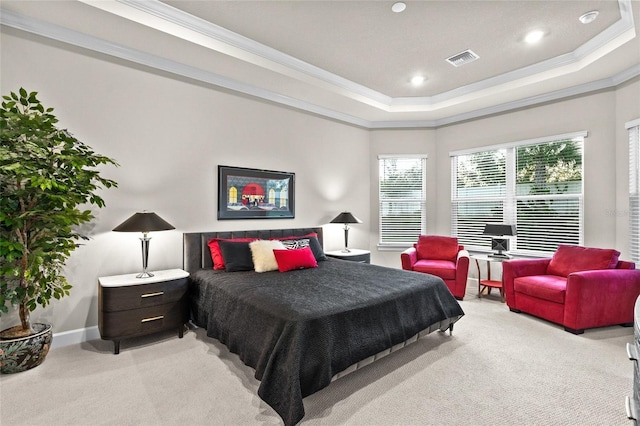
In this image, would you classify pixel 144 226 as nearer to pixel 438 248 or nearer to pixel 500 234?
pixel 438 248

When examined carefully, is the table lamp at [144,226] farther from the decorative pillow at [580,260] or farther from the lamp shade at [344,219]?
the decorative pillow at [580,260]

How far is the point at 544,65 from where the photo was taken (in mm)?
4070

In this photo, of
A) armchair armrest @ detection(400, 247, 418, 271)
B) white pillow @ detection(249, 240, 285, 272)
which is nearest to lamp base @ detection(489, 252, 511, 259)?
armchair armrest @ detection(400, 247, 418, 271)

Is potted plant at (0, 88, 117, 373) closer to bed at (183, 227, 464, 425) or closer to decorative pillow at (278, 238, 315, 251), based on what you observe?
bed at (183, 227, 464, 425)

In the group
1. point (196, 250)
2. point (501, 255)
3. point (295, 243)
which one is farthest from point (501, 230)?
point (196, 250)

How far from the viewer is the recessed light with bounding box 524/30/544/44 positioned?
3.36 metres

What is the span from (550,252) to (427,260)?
67.5 inches

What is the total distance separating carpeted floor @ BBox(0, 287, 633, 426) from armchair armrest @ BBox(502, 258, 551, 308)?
851 millimetres

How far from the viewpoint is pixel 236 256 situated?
3.60m

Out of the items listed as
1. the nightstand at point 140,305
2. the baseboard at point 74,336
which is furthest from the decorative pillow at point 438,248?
the baseboard at point 74,336

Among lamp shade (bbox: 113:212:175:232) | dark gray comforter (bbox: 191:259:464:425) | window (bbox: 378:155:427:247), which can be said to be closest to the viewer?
dark gray comforter (bbox: 191:259:464:425)

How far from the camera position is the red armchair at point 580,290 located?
3.33 meters

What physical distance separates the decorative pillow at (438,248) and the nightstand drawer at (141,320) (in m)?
3.66

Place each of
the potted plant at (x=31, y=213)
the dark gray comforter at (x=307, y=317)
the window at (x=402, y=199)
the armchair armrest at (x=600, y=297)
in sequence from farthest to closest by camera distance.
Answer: the window at (x=402, y=199) < the armchair armrest at (x=600, y=297) < the potted plant at (x=31, y=213) < the dark gray comforter at (x=307, y=317)
